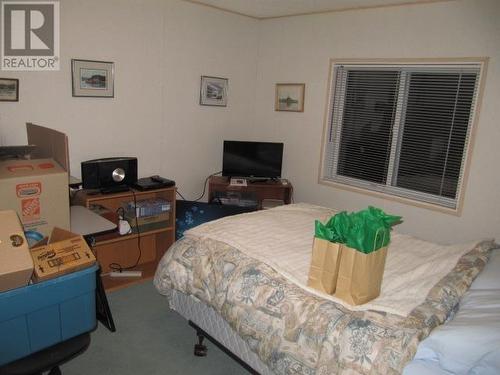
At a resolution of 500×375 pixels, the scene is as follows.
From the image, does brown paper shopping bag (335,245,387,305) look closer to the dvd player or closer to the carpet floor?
the carpet floor

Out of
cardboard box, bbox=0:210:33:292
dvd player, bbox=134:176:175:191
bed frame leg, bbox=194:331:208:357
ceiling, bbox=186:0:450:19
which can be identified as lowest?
bed frame leg, bbox=194:331:208:357

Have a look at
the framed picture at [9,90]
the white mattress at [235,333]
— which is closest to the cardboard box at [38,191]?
the white mattress at [235,333]

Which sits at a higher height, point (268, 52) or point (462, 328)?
point (268, 52)

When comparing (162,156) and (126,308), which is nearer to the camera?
(126,308)

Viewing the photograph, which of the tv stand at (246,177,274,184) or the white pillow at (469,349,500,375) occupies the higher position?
the tv stand at (246,177,274,184)

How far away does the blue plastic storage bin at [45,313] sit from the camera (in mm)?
1199

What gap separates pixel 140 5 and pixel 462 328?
3227mm

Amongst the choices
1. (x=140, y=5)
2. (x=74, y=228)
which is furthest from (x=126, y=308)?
(x=140, y=5)

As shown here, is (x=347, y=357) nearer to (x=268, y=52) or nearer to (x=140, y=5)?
(x=140, y=5)

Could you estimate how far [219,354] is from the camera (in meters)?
2.34

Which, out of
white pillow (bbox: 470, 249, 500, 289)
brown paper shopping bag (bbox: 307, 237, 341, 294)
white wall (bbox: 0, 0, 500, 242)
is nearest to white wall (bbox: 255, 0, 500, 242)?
white wall (bbox: 0, 0, 500, 242)

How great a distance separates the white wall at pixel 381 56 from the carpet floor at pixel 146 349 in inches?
79.2

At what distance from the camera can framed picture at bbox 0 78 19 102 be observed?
2.66 meters

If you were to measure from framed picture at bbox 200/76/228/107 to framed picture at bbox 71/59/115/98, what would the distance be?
95 centimetres
